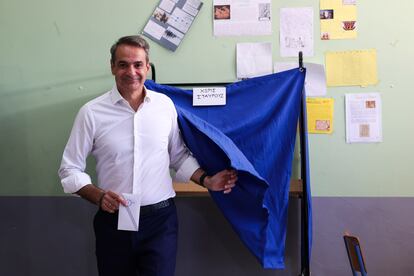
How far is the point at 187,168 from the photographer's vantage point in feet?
5.16

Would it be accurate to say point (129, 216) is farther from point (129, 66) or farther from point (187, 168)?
point (129, 66)

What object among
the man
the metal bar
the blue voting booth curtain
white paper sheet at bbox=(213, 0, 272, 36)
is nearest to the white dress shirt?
the man

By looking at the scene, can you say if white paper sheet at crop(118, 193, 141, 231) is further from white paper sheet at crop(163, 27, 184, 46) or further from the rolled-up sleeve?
white paper sheet at crop(163, 27, 184, 46)

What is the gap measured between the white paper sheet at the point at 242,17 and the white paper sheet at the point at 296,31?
0.27ft

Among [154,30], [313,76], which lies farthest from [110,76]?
[313,76]

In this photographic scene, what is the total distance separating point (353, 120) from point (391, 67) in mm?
350

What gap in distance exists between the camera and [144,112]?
57.7 inches

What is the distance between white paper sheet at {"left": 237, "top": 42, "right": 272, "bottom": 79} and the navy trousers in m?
0.98

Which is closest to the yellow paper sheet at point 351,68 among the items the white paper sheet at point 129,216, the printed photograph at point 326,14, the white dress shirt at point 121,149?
the printed photograph at point 326,14

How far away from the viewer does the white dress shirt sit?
55.2 inches

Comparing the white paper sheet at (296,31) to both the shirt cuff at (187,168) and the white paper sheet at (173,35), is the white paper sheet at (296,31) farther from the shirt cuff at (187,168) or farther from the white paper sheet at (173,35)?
the shirt cuff at (187,168)

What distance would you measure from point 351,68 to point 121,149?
4.38 ft

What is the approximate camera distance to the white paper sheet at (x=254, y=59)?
2.04 meters

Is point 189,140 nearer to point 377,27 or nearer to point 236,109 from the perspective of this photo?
point 236,109
